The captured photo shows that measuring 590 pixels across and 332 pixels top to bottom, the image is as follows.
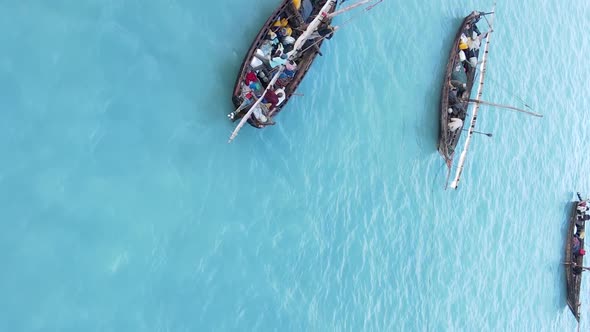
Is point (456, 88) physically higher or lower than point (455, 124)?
higher

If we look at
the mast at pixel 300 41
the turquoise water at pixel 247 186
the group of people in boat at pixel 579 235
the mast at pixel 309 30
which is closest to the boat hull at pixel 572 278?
the group of people in boat at pixel 579 235

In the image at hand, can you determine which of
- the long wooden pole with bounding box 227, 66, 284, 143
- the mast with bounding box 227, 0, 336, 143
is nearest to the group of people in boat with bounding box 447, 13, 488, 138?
the mast with bounding box 227, 0, 336, 143

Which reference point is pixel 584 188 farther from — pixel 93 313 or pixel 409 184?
pixel 93 313

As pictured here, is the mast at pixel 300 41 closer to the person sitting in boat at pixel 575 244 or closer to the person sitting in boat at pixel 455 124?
the person sitting in boat at pixel 455 124

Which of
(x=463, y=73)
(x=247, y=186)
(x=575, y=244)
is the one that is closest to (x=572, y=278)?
(x=575, y=244)

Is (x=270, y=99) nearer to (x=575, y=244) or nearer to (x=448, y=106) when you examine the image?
(x=448, y=106)

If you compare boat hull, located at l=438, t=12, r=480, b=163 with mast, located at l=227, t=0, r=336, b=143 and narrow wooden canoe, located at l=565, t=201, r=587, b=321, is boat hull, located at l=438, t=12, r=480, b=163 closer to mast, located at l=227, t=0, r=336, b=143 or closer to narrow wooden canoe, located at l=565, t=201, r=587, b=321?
mast, located at l=227, t=0, r=336, b=143
